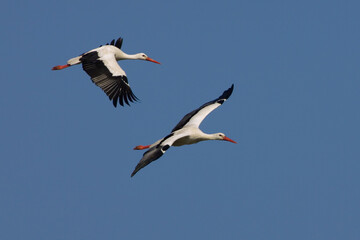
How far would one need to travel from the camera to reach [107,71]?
17.5 meters

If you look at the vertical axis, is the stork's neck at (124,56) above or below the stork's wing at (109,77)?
above

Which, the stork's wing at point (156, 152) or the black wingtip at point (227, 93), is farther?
the black wingtip at point (227, 93)

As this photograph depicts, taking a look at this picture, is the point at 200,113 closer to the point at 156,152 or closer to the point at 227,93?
the point at 227,93

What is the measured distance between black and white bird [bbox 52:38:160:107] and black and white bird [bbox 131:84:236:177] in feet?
3.95

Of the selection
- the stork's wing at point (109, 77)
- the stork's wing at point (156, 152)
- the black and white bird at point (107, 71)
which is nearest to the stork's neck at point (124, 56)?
the black and white bird at point (107, 71)

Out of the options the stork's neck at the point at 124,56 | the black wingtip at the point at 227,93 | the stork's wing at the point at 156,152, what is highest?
the stork's neck at the point at 124,56

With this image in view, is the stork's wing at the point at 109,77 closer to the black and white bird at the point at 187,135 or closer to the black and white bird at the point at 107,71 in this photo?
the black and white bird at the point at 107,71

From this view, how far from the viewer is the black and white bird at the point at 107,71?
17.1m

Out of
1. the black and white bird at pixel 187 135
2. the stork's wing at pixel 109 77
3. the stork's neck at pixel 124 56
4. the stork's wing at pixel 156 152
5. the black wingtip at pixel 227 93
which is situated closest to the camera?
the stork's wing at pixel 156 152

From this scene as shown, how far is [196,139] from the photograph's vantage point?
16.7 m

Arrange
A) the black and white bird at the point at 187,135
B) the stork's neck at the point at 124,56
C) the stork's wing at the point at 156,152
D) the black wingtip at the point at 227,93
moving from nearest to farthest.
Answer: the stork's wing at the point at 156,152, the black and white bird at the point at 187,135, the black wingtip at the point at 227,93, the stork's neck at the point at 124,56

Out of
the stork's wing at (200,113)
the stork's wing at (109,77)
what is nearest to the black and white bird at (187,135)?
the stork's wing at (200,113)

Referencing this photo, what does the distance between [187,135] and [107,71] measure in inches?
96.6

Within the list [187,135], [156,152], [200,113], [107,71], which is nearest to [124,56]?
[107,71]
